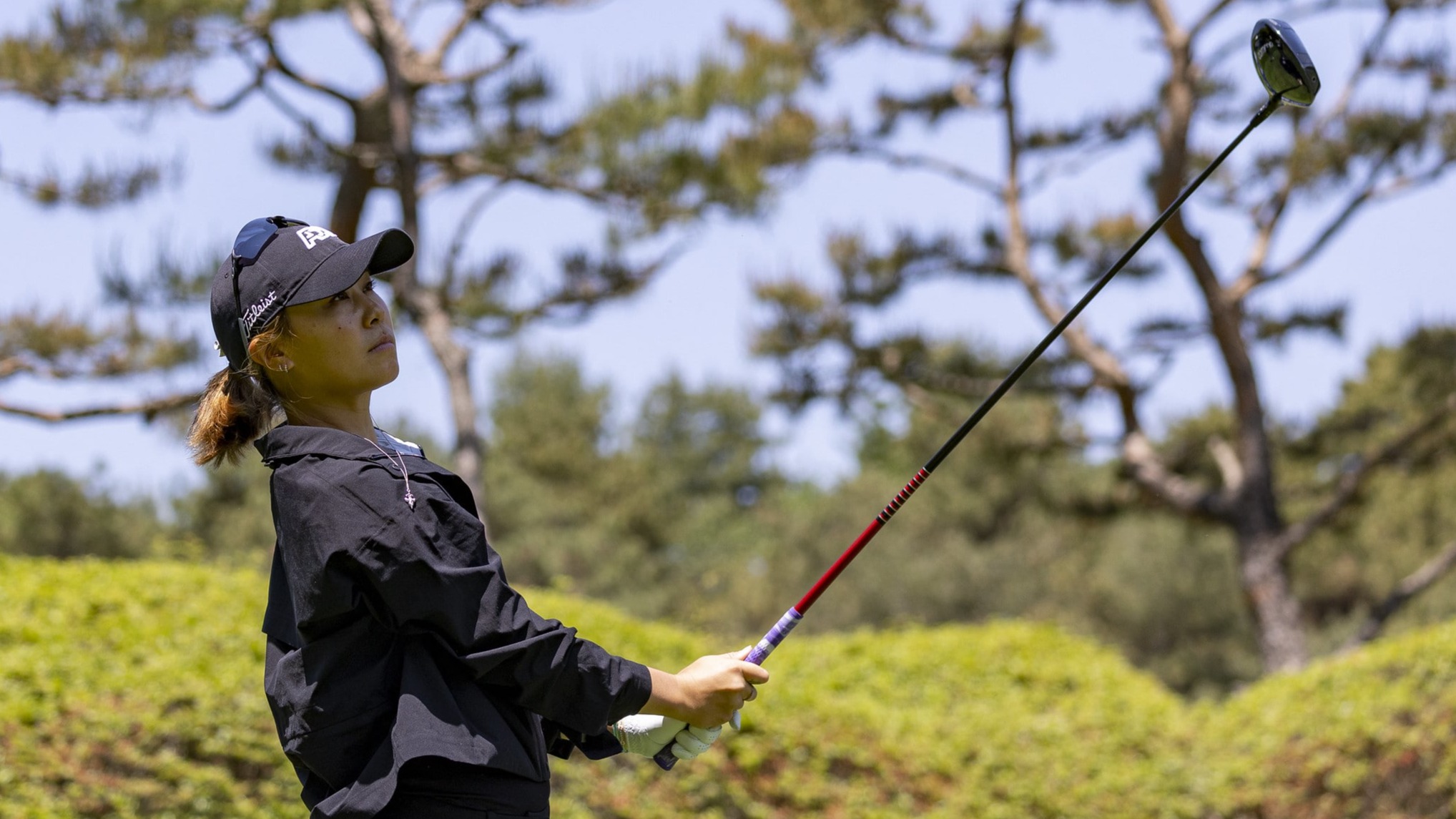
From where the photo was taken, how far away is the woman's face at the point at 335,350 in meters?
1.78

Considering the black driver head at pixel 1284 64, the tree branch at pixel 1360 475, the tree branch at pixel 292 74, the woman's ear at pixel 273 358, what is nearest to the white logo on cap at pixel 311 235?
the woman's ear at pixel 273 358

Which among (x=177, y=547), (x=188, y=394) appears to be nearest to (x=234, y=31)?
(x=188, y=394)

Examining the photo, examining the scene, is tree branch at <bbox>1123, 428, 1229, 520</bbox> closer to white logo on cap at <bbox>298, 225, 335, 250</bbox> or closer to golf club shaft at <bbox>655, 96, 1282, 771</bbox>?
golf club shaft at <bbox>655, 96, 1282, 771</bbox>

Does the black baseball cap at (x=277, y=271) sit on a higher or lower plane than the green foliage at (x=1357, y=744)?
lower

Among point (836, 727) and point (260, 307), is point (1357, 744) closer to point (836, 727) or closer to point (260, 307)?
point (836, 727)

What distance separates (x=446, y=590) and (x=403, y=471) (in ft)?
0.61

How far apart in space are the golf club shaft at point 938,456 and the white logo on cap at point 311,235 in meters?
0.80

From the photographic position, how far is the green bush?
153 inches

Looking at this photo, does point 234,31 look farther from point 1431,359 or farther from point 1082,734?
point 1431,359

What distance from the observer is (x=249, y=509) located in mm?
17328

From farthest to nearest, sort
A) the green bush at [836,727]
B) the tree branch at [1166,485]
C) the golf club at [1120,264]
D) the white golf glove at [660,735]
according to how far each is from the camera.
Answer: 1. the tree branch at [1166,485]
2. the green bush at [836,727]
3. the golf club at [1120,264]
4. the white golf glove at [660,735]

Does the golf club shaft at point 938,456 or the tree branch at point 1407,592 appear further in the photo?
the tree branch at point 1407,592

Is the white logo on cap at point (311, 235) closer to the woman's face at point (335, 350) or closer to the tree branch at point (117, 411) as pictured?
the woman's face at point (335, 350)

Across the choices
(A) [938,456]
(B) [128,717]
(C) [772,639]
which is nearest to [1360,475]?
(B) [128,717]
